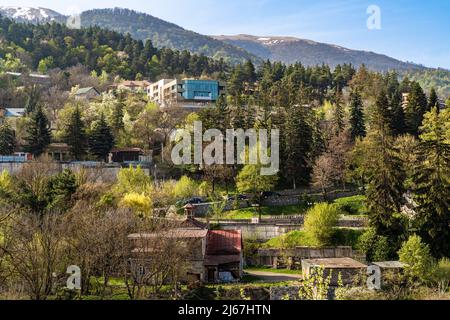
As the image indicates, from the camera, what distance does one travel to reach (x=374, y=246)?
3419 cm

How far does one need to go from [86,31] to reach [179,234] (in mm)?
96886

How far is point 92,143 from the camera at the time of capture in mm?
50812

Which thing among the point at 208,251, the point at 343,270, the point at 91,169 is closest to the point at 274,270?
the point at 208,251

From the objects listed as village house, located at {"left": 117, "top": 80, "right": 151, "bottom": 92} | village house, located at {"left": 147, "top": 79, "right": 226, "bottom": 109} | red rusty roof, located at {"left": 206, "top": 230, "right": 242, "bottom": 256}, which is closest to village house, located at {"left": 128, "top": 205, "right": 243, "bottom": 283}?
red rusty roof, located at {"left": 206, "top": 230, "right": 242, "bottom": 256}

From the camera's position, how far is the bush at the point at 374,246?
110 feet

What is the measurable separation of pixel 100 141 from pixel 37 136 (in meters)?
5.92

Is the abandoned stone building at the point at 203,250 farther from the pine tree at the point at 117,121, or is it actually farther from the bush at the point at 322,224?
the pine tree at the point at 117,121

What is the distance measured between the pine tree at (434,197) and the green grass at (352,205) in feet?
23.9

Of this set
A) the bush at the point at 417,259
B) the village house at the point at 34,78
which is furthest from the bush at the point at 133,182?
the village house at the point at 34,78

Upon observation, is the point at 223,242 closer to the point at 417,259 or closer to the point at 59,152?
the point at 417,259

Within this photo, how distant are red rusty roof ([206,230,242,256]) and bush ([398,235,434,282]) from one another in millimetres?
10335
